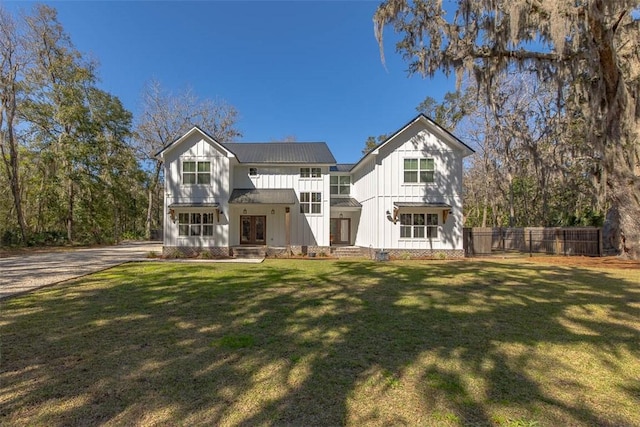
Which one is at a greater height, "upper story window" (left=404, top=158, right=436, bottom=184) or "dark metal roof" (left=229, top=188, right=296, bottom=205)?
"upper story window" (left=404, top=158, right=436, bottom=184)

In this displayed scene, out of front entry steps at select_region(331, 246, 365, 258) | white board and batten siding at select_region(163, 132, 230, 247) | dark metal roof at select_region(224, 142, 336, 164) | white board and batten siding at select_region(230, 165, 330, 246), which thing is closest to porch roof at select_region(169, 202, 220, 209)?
white board and batten siding at select_region(163, 132, 230, 247)

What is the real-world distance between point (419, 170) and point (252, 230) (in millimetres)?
10370

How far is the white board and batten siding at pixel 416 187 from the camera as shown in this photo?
16812mm

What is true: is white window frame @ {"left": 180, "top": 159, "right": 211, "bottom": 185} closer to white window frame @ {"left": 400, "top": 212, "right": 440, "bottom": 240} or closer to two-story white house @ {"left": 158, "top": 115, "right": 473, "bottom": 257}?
two-story white house @ {"left": 158, "top": 115, "right": 473, "bottom": 257}

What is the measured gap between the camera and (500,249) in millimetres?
22812

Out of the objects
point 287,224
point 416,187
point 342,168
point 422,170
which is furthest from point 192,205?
point 422,170

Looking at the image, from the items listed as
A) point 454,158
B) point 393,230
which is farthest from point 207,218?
point 454,158

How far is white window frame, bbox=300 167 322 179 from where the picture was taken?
62.5ft

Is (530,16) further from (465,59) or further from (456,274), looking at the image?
(456,274)

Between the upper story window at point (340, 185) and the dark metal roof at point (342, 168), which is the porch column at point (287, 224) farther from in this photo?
the dark metal roof at point (342, 168)

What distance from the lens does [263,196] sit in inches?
709

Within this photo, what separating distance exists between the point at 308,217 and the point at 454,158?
28.5 feet

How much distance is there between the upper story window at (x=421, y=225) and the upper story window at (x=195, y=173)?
11.0 meters

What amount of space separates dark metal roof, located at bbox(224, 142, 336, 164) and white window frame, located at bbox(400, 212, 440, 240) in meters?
5.47
